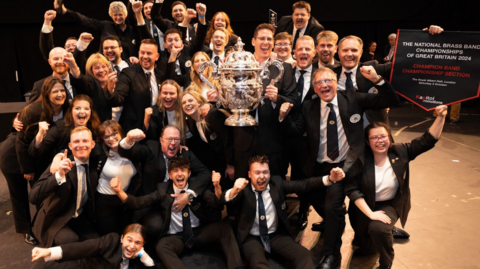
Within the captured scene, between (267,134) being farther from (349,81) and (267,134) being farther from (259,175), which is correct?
(349,81)

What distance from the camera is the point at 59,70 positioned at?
3.74 m

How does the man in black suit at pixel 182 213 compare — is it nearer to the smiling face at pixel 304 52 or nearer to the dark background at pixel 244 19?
the smiling face at pixel 304 52

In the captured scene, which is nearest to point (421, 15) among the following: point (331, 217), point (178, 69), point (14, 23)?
point (178, 69)

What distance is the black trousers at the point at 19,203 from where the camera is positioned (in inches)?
152

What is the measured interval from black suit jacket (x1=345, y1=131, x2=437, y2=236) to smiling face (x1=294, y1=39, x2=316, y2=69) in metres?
1.05

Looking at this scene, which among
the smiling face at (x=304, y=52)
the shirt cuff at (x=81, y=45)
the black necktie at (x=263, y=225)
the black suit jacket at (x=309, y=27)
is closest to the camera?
the black necktie at (x=263, y=225)

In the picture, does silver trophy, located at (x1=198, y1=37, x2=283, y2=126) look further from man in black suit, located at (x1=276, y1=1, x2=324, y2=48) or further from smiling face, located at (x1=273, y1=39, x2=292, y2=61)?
man in black suit, located at (x1=276, y1=1, x2=324, y2=48)

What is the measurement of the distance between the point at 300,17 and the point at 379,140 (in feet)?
6.61

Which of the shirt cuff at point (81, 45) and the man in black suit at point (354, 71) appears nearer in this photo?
the man in black suit at point (354, 71)

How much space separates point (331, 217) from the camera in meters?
3.28

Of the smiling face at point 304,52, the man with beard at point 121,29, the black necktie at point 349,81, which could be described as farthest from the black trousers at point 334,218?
the man with beard at point 121,29

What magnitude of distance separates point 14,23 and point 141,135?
6.23m

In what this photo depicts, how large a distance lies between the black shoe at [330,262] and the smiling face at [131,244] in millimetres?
1465

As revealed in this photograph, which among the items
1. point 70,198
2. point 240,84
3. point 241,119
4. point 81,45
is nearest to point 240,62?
point 240,84
